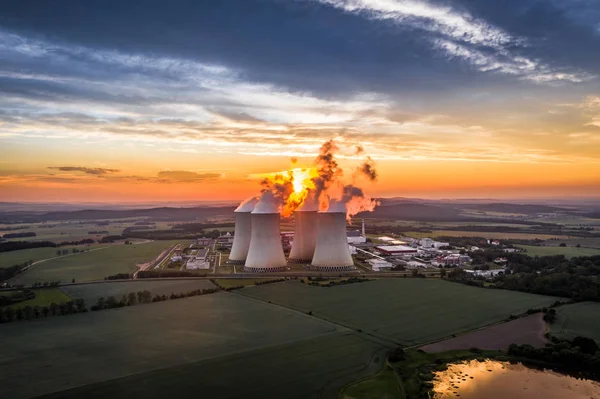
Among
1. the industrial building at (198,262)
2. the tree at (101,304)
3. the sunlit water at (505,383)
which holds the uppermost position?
the industrial building at (198,262)

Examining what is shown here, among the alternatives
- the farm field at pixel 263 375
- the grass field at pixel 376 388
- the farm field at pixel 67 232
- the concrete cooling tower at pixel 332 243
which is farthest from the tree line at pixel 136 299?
the farm field at pixel 67 232

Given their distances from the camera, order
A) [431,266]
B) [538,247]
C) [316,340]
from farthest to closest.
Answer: [538,247] → [431,266] → [316,340]

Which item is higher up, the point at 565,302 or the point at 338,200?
the point at 338,200

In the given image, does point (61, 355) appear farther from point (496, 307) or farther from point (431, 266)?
point (431, 266)

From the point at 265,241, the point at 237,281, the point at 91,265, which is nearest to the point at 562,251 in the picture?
the point at 265,241

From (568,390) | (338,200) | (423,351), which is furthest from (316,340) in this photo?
(338,200)

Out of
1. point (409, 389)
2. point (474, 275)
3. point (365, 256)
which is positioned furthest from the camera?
point (365, 256)

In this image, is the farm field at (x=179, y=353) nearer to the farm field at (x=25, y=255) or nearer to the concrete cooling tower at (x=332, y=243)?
the concrete cooling tower at (x=332, y=243)

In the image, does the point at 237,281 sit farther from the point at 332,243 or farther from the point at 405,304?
the point at 405,304
